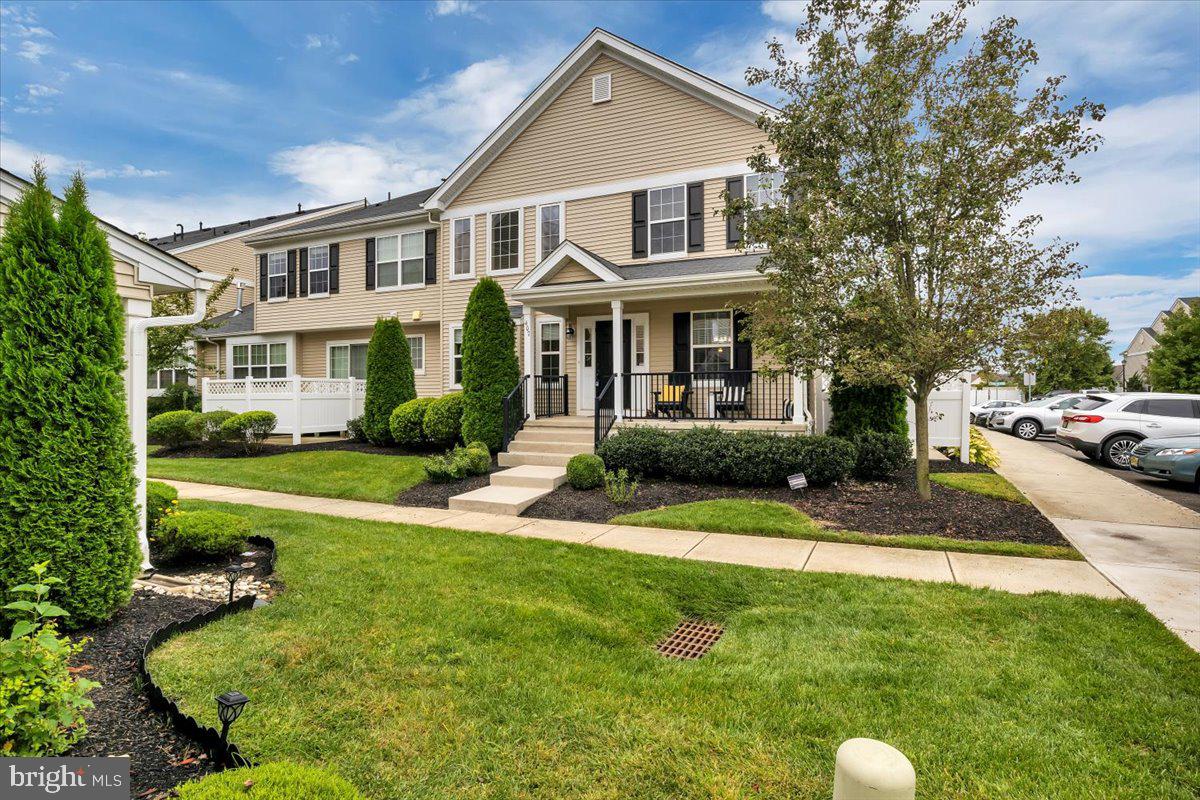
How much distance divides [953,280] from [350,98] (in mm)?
16373

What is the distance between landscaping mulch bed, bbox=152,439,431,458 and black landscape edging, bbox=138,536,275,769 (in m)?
8.90

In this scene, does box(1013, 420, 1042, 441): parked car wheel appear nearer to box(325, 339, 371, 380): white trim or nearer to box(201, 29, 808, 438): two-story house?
box(201, 29, 808, 438): two-story house

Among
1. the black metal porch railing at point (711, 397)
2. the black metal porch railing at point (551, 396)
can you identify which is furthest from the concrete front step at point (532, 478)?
the black metal porch railing at point (551, 396)

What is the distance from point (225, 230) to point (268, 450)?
63.4 ft

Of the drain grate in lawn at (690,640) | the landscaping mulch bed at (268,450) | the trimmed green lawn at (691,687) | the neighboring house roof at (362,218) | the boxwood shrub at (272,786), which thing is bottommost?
the drain grate in lawn at (690,640)

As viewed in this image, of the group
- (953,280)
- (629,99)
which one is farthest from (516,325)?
(953,280)

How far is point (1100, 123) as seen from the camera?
6.76 metres

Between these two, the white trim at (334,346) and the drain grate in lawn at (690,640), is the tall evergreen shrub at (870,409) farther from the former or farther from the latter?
the white trim at (334,346)

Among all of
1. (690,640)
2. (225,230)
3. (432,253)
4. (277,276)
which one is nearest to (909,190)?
(690,640)

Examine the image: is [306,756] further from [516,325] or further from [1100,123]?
[516,325]

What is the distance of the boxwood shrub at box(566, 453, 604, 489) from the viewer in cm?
898

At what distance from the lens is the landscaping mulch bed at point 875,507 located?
6609 millimetres

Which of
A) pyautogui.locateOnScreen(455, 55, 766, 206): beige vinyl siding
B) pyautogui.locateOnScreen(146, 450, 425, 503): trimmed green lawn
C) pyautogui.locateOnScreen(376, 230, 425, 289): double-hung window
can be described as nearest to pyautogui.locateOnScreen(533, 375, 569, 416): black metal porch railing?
pyautogui.locateOnScreen(146, 450, 425, 503): trimmed green lawn

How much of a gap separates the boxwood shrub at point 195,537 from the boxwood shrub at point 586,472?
4.71 meters
